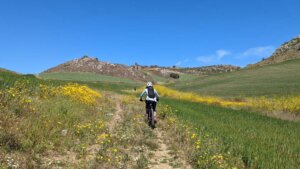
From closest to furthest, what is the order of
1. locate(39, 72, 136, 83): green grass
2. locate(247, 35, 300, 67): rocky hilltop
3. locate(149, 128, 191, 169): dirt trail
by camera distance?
locate(149, 128, 191, 169): dirt trail < locate(247, 35, 300, 67): rocky hilltop < locate(39, 72, 136, 83): green grass

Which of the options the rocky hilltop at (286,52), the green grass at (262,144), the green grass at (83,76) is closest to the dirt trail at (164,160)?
the green grass at (262,144)

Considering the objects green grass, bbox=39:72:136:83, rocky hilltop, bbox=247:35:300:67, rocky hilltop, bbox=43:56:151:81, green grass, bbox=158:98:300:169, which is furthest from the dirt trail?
rocky hilltop, bbox=43:56:151:81

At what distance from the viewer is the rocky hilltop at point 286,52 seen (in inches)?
2957

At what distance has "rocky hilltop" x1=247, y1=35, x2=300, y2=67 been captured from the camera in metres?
75.1

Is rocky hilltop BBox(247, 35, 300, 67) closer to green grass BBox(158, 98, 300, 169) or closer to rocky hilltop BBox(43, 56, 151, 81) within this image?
rocky hilltop BBox(43, 56, 151, 81)

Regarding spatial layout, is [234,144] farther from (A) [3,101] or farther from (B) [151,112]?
(A) [3,101]

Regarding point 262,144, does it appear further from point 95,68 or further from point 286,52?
point 95,68

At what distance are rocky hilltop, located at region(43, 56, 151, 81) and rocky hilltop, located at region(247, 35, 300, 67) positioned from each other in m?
35.0

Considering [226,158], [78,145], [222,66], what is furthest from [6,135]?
[222,66]

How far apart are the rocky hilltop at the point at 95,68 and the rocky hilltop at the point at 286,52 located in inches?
1377

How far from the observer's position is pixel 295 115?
931 inches

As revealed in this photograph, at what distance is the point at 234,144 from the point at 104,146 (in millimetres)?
4501

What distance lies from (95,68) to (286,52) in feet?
158

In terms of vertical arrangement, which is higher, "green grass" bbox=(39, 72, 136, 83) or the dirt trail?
"green grass" bbox=(39, 72, 136, 83)
